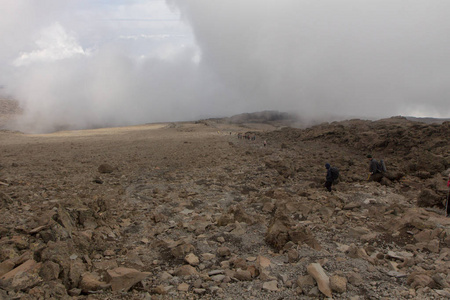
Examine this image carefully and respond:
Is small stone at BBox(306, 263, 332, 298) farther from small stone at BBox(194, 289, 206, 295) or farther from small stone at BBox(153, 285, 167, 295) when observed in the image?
small stone at BBox(153, 285, 167, 295)

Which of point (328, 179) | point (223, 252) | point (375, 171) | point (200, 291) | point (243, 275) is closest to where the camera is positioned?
point (200, 291)

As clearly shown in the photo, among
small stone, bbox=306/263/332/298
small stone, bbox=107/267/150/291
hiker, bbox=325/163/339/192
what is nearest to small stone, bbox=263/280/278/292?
small stone, bbox=306/263/332/298

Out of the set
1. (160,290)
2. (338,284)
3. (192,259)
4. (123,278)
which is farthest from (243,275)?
(123,278)

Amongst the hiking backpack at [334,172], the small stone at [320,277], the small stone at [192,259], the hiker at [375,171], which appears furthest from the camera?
the hiker at [375,171]

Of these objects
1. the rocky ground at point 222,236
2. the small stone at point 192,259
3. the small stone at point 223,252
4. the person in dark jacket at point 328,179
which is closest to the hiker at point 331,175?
the person in dark jacket at point 328,179

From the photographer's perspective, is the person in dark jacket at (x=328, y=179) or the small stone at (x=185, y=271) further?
the person in dark jacket at (x=328, y=179)

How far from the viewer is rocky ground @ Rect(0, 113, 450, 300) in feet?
15.4

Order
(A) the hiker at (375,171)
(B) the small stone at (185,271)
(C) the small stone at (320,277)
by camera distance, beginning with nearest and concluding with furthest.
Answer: (C) the small stone at (320,277) → (B) the small stone at (185,271) → (A) the hiker at (375,171)

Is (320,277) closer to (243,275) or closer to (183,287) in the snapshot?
(243,275)

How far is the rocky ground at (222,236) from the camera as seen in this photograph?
15.4 ft

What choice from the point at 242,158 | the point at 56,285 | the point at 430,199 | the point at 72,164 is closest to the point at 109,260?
the point at 56,285

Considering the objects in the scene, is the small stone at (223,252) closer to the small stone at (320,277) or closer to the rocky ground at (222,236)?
the rocky ground at (222,236)

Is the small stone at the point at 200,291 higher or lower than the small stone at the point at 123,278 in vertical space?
lower

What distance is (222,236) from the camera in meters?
6.87
